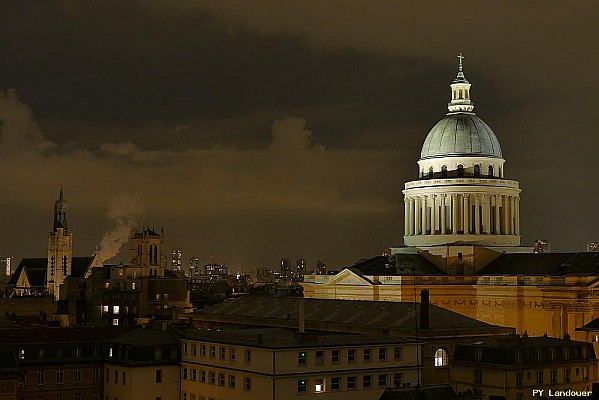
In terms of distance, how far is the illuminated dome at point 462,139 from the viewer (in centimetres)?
16650

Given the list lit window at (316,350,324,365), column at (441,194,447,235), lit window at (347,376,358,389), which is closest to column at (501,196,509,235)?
column at (441,194,447,235)

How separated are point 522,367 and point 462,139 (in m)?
73.2

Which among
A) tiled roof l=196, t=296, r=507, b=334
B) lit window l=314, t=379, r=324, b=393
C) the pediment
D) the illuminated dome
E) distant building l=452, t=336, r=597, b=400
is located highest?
the illuminated dome

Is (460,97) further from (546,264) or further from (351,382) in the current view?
(351,382)

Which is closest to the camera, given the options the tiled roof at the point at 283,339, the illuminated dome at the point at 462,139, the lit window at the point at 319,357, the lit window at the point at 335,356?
the lit window at the point at 319,357

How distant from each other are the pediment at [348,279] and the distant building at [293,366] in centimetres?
4436

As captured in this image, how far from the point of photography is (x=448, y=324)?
113 metres

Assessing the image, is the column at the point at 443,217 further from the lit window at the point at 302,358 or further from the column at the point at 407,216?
the lit window at the point at 302,358

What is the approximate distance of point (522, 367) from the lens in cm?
9731

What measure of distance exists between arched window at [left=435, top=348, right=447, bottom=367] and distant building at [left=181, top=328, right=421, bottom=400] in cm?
284

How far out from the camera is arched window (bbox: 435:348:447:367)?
350ft

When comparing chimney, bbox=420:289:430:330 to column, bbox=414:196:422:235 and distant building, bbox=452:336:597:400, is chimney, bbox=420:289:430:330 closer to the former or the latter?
distant building, bbox=452:336:597:400

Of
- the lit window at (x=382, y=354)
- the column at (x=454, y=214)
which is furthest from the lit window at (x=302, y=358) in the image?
the column at (x=454, y=214)

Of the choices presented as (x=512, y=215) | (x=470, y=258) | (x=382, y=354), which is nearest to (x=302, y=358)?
(x=382, y=354)
